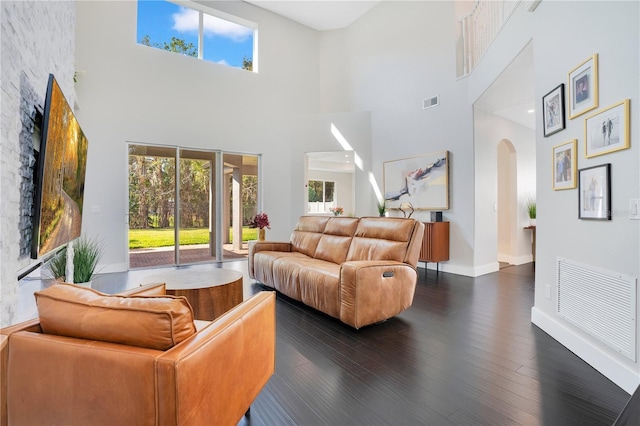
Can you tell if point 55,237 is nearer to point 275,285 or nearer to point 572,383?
point 275,285

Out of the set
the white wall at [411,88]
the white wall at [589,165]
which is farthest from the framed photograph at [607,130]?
the white wall at [411,88]

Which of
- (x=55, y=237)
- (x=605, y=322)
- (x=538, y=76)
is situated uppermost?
(x=538, y=76)

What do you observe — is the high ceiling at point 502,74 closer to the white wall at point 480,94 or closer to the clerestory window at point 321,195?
the white wall at point 480,94

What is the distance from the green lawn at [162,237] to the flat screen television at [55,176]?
2808mm

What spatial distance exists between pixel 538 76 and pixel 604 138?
117 centimetres

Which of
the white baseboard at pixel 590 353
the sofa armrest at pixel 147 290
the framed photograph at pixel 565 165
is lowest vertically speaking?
the white baseboard at pixel 590 353

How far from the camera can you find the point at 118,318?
3.29 feet

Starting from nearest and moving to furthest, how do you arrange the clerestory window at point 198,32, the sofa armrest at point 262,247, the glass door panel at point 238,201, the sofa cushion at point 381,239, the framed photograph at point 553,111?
the framed photograph at point 553,111, the sofa cushion at point 381,239, the sofa armrest at point 262,247, the clerestory window at point 198,32, the glass door panel at point 238,201

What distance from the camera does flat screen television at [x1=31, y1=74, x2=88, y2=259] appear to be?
5.85ft

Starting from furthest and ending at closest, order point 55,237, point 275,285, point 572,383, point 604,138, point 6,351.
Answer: point 275,285 < point 55,237 < point 604,138 < point 572,383 < point 6,351

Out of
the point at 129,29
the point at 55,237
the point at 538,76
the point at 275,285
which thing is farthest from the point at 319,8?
the point at 55,237

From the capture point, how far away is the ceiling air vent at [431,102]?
5285 millimetres

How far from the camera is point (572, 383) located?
1844 mm

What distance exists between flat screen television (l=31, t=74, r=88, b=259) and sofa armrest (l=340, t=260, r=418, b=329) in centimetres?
208
